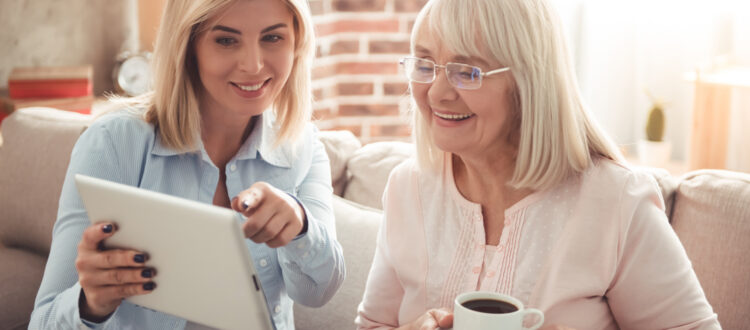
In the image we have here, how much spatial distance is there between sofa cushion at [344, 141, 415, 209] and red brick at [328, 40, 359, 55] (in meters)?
1.28

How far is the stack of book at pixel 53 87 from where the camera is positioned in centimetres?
300

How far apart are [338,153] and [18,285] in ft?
3.23

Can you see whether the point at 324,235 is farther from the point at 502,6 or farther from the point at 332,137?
the point at 332,137

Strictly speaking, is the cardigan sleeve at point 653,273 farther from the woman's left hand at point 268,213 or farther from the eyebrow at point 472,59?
the woman's left hand at point 268,213

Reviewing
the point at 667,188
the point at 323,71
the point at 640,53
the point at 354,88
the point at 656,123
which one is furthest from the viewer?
the point at 640,53

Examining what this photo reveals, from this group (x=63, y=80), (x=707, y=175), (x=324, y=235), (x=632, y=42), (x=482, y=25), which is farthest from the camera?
(x=632, y=42)

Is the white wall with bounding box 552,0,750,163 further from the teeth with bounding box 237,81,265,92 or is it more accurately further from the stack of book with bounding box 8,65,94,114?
the teeth with bounding box 237,81,265,92

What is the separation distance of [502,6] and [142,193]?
62 centimetres

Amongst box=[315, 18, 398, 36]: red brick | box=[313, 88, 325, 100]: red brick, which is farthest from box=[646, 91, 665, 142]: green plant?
box=[313, 88, 325, 100]: red brick

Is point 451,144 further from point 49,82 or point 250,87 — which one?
point 49,82

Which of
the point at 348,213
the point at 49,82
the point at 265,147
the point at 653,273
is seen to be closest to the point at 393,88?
the point at 49,82

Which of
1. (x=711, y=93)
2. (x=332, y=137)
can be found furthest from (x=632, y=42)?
(x=332, y=137)

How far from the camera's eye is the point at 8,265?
2289 millimetres

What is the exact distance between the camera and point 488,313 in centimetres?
96
